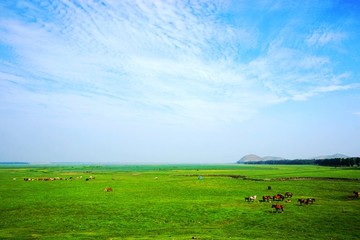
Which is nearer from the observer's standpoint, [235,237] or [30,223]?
[235,237]

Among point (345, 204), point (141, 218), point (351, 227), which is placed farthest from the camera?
point (345, 204)

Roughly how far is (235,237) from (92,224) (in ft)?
39.1

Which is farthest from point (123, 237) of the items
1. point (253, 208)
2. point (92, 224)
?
point (253, 208)

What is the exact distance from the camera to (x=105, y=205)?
31781 mm

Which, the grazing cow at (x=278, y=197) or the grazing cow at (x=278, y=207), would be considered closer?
the grazing cow at (x=278, y=207)

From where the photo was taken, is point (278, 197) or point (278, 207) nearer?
point (278, 207)

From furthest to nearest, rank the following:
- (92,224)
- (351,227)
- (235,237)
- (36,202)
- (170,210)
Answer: (36,202) < (170,210) < (92,224) < (351,227) < (235,237)

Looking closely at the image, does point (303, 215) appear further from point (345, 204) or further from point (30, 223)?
point (30, 223)

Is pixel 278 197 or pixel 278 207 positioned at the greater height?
pixel 278 197

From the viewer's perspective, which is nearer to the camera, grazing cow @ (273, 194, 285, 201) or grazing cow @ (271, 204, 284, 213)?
grazing cow @ (271, 204, 284, 213)

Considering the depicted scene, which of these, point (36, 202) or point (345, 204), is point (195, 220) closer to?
point (345, 204)

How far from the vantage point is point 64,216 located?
2634 cm

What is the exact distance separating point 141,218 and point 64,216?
24.2 feet

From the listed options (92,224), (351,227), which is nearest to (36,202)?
(92,224)
